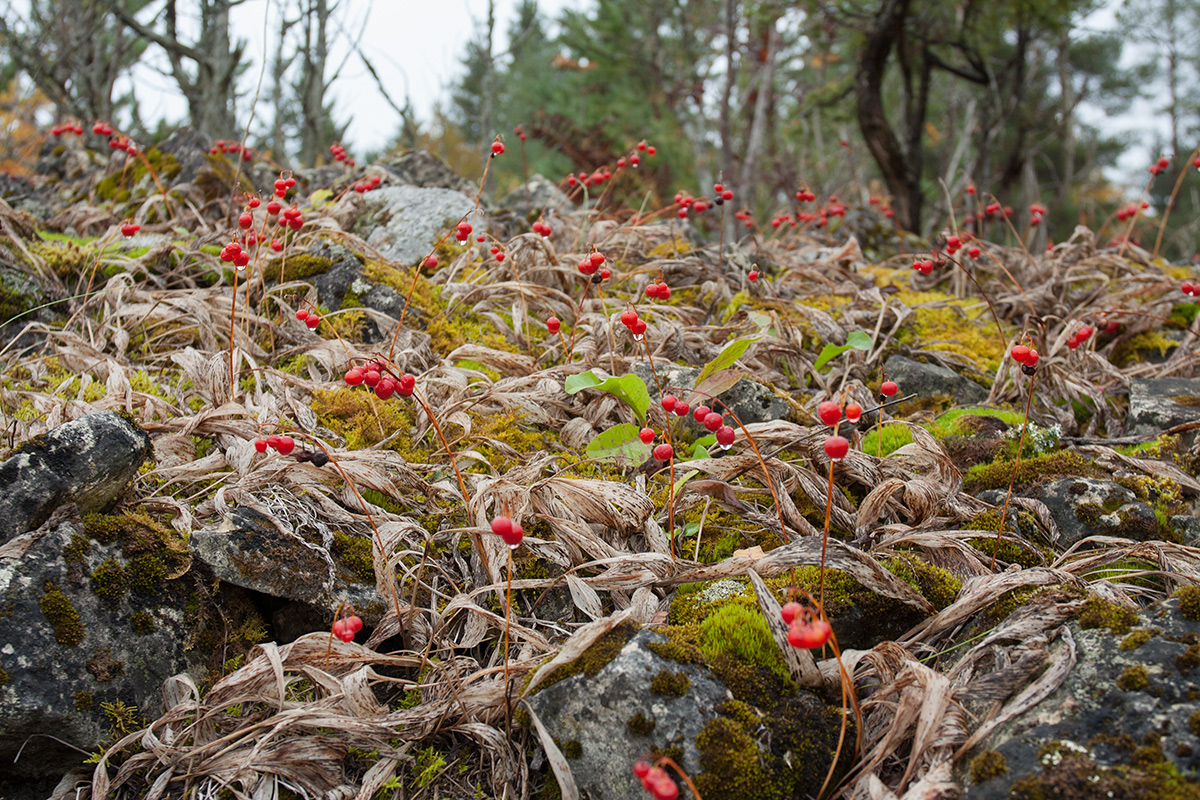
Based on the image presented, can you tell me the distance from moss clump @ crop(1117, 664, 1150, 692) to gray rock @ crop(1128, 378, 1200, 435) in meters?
2.38

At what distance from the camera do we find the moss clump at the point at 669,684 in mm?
1986

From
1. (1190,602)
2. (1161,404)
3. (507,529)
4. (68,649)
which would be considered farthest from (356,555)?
(1161,404)

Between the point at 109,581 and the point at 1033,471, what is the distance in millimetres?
3611

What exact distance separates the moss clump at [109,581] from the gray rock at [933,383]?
390cm

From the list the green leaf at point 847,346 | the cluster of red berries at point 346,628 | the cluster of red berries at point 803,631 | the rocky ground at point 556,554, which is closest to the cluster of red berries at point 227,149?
the rocky ground at point 556,554

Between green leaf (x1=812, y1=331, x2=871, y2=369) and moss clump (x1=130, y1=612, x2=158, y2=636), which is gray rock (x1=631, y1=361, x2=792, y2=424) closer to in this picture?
green leaf (x1=812, y1=331, x2=871, y2=369)

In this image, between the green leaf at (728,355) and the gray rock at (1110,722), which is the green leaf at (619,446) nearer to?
the green leaf at (728,355)

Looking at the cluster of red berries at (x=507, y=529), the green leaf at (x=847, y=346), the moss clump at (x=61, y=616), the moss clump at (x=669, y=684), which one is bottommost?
the moss clump at (x=669, y=684)

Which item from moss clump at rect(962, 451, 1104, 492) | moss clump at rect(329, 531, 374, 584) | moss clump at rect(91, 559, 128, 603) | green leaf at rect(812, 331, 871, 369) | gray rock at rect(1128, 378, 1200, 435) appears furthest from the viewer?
green leaf at rect(812, 331, 871, 369)

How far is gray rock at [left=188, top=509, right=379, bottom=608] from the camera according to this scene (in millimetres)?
2480

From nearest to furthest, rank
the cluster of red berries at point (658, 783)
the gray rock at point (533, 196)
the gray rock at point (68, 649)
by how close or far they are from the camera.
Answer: the cluster of red berries at point (658, 783)
the gray rock at point (68, 649)
the gray rock at point (533, 196)

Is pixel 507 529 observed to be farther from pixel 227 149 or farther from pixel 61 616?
pixel 227 149

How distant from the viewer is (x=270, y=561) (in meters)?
2.52

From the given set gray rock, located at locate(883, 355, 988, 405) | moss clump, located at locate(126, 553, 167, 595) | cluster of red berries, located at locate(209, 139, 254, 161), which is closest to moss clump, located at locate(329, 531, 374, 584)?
moss clump, located at locate(126, 553, 167, 595)
